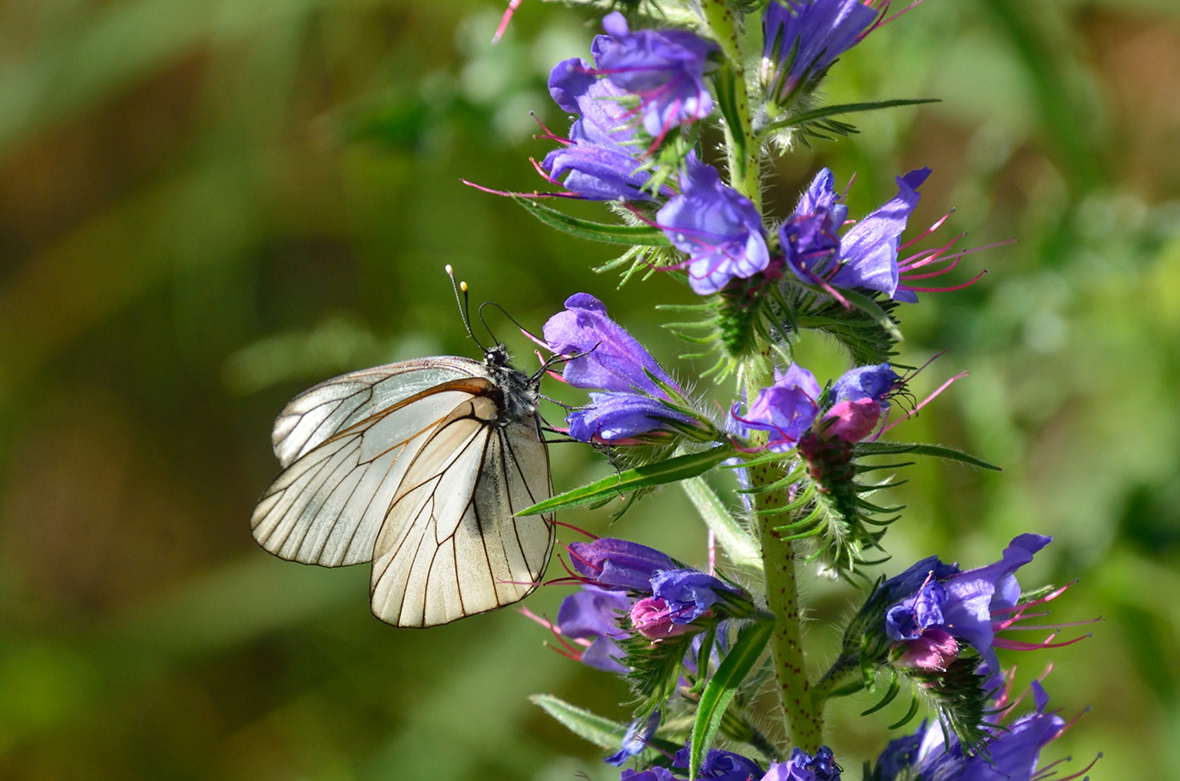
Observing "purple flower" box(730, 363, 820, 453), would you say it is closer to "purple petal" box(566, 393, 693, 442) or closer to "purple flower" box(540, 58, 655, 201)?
"purple petal" box(566, 393, 693, 442)

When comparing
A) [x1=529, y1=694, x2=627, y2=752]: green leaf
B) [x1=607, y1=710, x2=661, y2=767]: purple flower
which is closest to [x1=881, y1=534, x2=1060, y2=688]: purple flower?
[x1=607, y1=710, x2=661, y2=767]: purple flower

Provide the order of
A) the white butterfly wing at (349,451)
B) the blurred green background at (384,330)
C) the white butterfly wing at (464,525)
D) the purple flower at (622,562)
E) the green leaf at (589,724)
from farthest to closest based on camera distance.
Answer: the blurred green background at (384,330) → the white butterfly wing at (349,451) → the white butterfly wing at (464,525) → the green leaf at (589,724) → the purple flower at (622,562)

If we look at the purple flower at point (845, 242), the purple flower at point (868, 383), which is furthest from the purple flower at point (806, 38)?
the purple flower at point (868, 383)

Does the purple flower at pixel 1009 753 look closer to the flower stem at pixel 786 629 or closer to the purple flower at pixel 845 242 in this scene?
the flower stem at pixel 786 629

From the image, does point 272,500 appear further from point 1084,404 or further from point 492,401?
point 1084,404

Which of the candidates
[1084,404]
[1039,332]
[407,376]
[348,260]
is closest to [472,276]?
[348,260]

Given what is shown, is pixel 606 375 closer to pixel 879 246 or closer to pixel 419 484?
pixel 879 246
